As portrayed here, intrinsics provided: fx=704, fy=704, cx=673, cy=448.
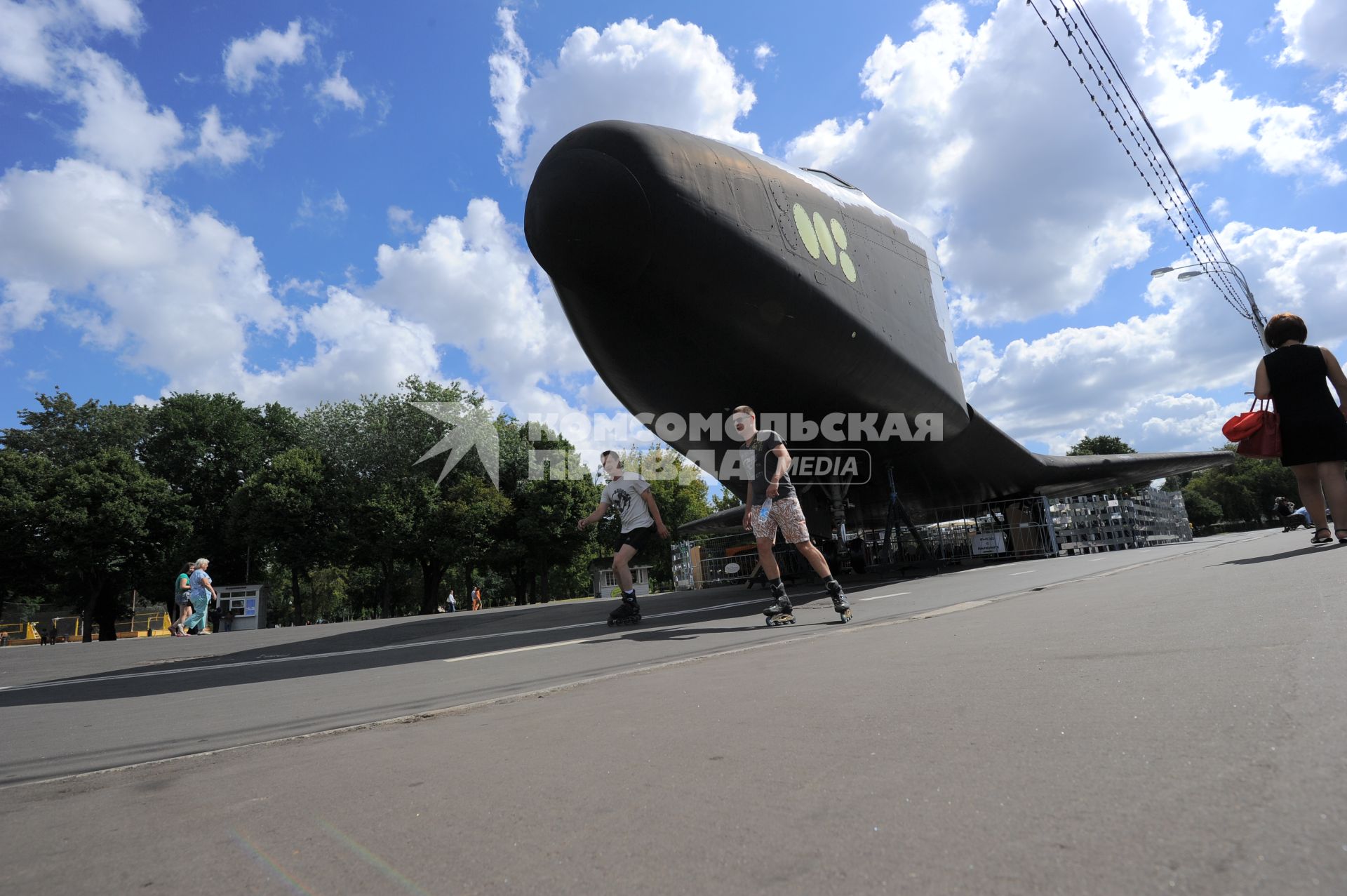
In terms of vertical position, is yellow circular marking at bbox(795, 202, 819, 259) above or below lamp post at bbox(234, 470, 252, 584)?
above

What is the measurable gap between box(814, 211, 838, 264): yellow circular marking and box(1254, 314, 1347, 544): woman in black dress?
4327 millimetres

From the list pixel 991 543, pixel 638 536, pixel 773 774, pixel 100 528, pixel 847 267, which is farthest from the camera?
pixel 100 528

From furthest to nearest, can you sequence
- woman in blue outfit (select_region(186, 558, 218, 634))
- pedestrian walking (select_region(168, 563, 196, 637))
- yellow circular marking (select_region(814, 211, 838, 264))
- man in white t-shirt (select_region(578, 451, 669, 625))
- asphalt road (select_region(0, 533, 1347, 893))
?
woman in blue outfit (select_region(186, 558, 218, 634))
pedestrian walking (select_region(168, 563, 196, 637))
yellow circular marking (select_region(814, 211, 838, 264))
man in white t-shirt (select_region(578, 451, 669, 625))
asphalt road (select_region(0, 533, 1347, 893))

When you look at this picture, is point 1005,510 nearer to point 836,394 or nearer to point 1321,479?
point 836,394

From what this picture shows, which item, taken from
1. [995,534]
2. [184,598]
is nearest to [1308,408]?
[995,534]

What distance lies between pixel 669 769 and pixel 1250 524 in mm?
83212

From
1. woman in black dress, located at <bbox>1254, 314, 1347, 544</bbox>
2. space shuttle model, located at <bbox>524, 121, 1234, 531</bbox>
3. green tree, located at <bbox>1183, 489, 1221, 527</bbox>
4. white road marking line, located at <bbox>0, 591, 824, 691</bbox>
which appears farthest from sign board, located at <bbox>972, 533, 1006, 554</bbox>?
green tree, located at <bbox>1183, 489, 1221, 527</bbox>

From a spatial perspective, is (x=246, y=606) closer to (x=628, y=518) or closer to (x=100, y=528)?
(x=100, y=528)

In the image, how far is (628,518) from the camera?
23.6 ft

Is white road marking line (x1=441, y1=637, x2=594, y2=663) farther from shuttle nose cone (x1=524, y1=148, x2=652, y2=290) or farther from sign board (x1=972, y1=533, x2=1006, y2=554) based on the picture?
sign board (x1=972, y1=533, x2=1006, y2=554)

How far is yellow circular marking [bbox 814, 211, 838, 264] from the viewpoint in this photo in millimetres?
8547

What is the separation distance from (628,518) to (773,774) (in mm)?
5714

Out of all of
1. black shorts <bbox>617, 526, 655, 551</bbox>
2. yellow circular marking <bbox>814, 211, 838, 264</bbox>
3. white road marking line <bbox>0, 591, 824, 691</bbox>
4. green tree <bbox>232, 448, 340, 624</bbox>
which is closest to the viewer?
white road marking line <bbox>0, 591, 824, 691</bbox>

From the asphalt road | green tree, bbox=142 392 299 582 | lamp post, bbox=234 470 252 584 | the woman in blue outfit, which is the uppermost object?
green tree, bbox=142 392 299 582
